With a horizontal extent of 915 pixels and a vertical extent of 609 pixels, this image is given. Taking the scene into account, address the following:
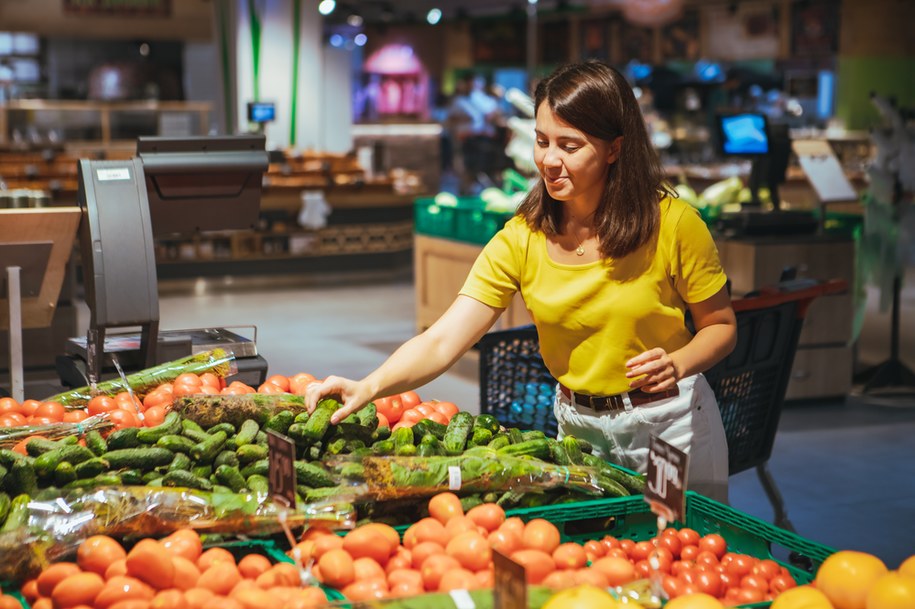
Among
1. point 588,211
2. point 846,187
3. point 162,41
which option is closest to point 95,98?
point 162,41

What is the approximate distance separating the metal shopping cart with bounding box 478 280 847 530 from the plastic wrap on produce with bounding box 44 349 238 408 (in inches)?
30.2

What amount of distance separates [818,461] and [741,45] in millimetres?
10829

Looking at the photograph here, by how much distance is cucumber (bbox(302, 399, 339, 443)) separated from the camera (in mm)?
2258

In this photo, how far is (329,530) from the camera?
2.05 meters

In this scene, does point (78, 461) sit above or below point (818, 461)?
above

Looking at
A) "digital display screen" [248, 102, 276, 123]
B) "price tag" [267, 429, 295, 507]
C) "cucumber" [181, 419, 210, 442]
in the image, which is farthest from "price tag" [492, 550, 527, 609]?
"digital display screen" [248, 102, 276, 123]

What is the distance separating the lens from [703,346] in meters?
2.46

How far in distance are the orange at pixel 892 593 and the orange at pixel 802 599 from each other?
2.6 inches

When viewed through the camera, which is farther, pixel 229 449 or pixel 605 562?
pixel 229 449

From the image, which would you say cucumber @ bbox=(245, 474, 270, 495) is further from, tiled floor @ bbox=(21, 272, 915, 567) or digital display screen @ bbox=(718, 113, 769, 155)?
digital display screen @ bbox=(718, 113, 769, 155)

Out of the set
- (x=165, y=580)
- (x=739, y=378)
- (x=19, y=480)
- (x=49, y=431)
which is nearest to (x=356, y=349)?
(x=739, y=378)

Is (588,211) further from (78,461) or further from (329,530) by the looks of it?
(78,461)

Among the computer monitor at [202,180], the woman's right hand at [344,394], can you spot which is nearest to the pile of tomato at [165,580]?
the woman's right hand at [344,394]

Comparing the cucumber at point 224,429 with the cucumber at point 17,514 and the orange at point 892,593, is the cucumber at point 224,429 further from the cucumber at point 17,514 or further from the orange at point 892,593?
the orange at point 892,593
